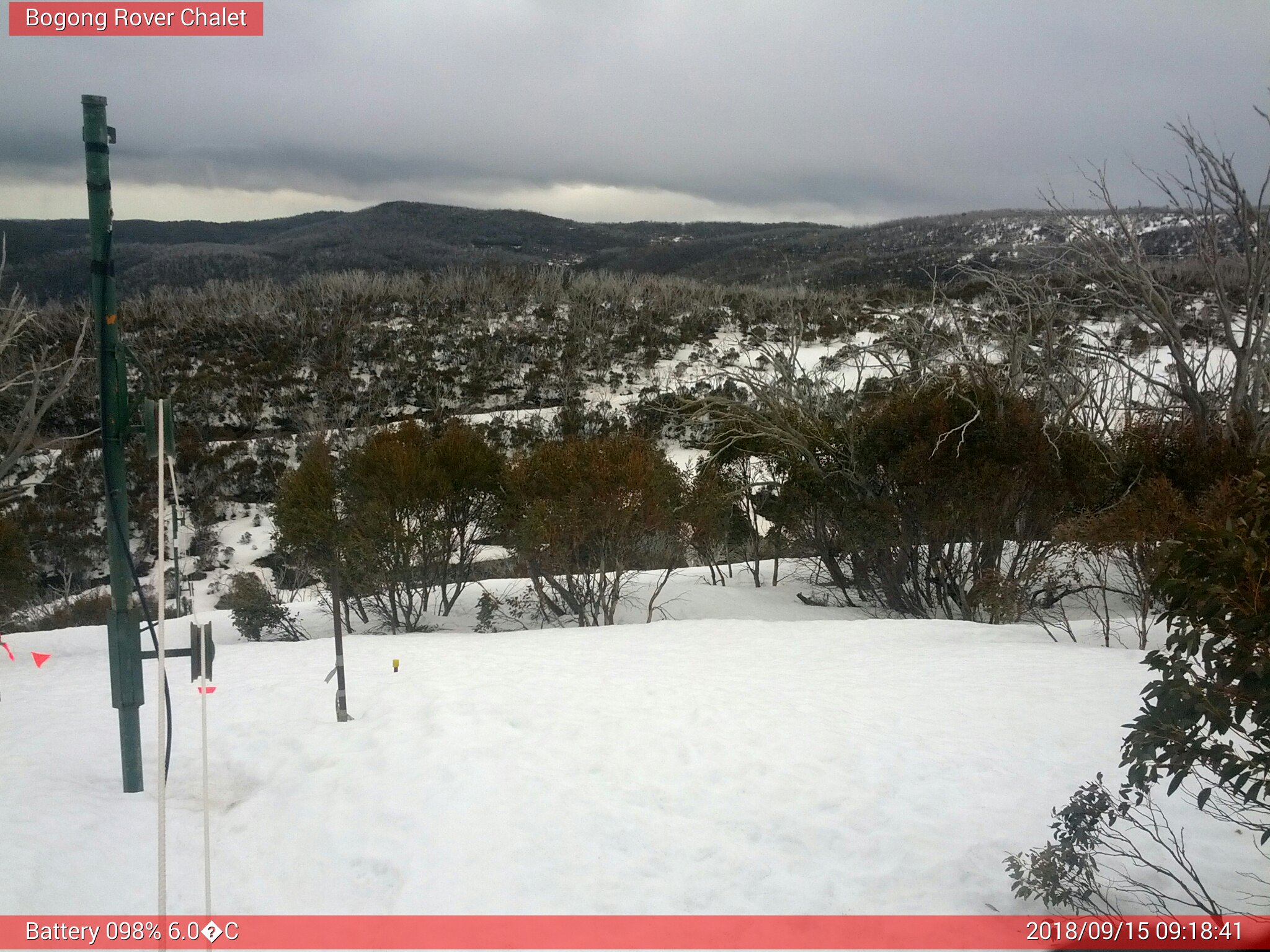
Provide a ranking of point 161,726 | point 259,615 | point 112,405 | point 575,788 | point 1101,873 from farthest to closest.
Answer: point 259,615 < point 575,788 < point 112,405 < point 1101,873 < point 161,726

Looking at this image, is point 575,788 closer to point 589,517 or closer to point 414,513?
point 589,517

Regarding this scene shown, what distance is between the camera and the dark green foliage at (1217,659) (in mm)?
2840

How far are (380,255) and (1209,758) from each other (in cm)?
8046

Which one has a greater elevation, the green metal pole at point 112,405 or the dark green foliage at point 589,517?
the green metal pole at point 112,405

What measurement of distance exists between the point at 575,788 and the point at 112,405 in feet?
11.4

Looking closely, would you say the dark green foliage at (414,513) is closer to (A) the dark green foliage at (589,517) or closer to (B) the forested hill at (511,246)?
(A) the dark green foliage at (589,517)

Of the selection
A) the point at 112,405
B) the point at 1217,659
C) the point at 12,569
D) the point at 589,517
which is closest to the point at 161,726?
the point at 112,405

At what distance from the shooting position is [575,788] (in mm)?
5195

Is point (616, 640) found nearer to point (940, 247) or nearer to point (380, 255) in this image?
A: point (940, 247)

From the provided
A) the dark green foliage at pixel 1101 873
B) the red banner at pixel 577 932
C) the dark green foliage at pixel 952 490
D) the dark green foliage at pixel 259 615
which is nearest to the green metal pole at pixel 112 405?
the red banner at pixel 577 932

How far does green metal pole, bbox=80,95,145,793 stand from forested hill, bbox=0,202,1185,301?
133 ft

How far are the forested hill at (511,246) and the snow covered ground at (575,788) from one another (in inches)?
1567

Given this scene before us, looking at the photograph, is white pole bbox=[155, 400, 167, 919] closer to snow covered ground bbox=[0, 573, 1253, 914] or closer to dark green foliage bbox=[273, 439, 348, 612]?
snow covered ground bbox=[0, 573, 1253, 914]

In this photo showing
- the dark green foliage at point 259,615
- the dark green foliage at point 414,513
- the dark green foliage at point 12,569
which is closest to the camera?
the dark green foliage at point 259,615
